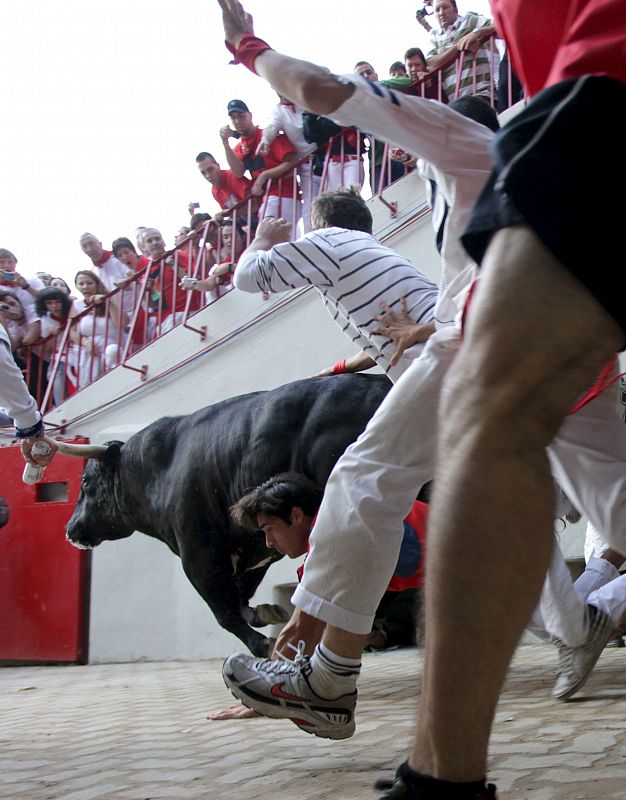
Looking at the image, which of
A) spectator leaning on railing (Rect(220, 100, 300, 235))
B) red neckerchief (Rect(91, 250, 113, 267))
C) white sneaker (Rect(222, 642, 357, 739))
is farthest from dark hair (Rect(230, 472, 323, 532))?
red neckerchief (Rect(91, 250, 113, 267))

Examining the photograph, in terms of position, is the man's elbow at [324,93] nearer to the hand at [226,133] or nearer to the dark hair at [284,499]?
the dark hair at [284,499]

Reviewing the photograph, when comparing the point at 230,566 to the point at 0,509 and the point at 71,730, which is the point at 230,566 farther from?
the point at 0,509

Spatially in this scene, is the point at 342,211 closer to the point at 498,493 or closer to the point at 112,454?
the point at 112,454

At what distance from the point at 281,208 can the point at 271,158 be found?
2.22 feet

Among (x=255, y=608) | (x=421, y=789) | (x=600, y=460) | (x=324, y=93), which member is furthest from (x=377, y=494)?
(x=255, y=608)

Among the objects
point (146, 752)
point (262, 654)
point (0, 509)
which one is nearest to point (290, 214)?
point (0, 509)

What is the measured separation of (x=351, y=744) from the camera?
2.57m

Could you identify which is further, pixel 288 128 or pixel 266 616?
pixel 288 128

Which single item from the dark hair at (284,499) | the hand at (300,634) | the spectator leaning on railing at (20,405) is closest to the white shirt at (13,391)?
the spectator leaning on railing at (20,405)

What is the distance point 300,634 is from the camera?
2668 millimetres

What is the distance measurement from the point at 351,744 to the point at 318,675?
16.5 inches

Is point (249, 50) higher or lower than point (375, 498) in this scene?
higher

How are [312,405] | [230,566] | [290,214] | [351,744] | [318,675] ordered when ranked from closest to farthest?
1. [318,675]
2. [351,744]
3. [312,405]
4. [230,566]
5. [290,214]

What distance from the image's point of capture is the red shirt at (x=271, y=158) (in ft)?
30.5
